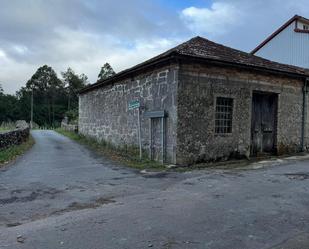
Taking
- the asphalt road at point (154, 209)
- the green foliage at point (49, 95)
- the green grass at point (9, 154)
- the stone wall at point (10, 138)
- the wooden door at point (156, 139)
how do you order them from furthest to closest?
the green foliage at point (49, 95) → the stone wall at point (10, 138) → the green grass at point (9, 154) → the wooden door at point (156, 139) → the asphalt road at point (154, 209)

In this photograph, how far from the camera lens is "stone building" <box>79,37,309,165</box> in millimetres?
11281

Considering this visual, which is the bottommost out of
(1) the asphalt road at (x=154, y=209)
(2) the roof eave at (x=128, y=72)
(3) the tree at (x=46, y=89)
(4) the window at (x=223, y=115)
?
(1) the asphalt road at (x=154, y=209)

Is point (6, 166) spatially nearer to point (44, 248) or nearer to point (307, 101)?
point (44, 248)

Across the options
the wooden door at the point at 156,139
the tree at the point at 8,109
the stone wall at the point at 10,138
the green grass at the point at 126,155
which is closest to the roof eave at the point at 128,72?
the wooden door at the point at 156,139

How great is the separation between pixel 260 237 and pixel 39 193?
4.84m

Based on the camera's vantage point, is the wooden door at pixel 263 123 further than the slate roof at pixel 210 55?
Yes

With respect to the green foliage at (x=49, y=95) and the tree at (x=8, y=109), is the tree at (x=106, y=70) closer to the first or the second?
the green foliage at (x=49, y=95)

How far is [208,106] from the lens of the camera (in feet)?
38.9

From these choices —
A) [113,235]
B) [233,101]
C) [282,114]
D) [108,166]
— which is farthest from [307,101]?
[113,235]

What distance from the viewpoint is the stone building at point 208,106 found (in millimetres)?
11281

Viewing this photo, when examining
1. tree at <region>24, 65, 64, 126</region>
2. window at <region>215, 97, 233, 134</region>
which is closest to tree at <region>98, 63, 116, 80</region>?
tree at <region>24, 65, 64, 126</region>

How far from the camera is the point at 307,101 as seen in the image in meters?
15.7

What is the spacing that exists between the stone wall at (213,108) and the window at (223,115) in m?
0.18

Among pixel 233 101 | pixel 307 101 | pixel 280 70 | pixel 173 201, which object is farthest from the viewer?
pixel 307 101
